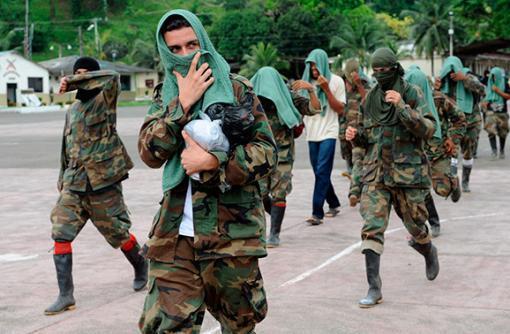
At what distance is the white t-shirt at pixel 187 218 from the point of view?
3.84 meters

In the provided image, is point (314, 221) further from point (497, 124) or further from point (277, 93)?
point (497, 124)

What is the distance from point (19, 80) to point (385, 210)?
70860 millimetres

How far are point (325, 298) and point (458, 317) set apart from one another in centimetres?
100

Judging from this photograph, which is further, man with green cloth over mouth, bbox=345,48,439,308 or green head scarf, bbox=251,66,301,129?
green head scarf, bbox=251,66,301,129

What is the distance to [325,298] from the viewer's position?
650 cm

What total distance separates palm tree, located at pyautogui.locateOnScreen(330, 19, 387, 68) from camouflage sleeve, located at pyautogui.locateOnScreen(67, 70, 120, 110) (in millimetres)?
73443

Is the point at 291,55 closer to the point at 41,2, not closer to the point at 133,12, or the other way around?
the point at 133,12

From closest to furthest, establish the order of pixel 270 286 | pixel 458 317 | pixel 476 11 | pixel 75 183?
pixel 458 317 < pixel 75 183 < pixel 270 286 < pixel 476 11

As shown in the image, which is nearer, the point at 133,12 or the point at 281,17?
the point at 281,17

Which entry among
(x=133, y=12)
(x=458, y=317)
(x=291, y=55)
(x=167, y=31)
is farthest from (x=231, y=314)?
(x=133, y=12)

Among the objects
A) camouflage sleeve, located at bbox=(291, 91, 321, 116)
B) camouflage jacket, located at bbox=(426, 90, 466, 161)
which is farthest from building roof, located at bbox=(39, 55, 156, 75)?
camouflage sleeve, located at bbox=(291, 91, 321, 116)

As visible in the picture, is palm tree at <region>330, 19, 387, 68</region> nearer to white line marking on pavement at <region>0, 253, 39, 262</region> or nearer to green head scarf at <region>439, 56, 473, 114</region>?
green head scarf at <region>439, 56, 473, 114</region>

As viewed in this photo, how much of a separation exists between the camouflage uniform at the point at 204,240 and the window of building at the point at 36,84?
74270 mm

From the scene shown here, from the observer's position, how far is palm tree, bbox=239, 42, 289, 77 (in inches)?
3004
